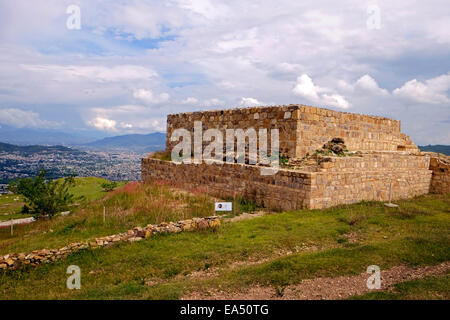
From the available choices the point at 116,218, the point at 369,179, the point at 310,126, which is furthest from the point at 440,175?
the point at 116,218

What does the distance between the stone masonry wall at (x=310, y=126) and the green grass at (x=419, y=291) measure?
7.85 m

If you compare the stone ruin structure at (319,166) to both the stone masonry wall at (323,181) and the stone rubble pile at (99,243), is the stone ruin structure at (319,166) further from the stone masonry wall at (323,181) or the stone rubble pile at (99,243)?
the stone rubble pile at (99,243)

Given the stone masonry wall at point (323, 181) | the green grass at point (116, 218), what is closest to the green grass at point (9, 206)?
the green grass at point (116, 218)

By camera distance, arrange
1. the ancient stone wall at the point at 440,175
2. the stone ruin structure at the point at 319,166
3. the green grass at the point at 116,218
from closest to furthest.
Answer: the green grass at the point at 116,218, the stone ruin structure at the point at 319,166, the ancient stone wall at the point at 440,175

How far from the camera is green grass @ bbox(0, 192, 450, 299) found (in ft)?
16.8

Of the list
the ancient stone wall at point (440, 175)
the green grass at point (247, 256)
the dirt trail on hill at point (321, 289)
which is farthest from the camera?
the ancient stone wall at point (440, 175)

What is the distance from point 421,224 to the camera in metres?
8.30

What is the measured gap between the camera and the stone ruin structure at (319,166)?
1019 centimetres

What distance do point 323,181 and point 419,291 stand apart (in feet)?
17.8

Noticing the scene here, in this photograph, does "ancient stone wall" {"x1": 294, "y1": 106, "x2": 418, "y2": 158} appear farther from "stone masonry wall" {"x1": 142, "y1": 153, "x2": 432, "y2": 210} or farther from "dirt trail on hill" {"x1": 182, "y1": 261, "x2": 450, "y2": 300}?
"dirt trail on hill" {"x1": 182, "y1": 261, "x2": 450, "y2": 300}

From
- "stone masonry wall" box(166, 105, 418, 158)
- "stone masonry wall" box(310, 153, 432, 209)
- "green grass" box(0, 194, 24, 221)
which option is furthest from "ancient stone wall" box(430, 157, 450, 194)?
"green grass" box(0, 194, 24, 221)

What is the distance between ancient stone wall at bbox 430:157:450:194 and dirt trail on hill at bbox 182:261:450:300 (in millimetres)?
11298

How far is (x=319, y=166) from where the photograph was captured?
10.7 meters
